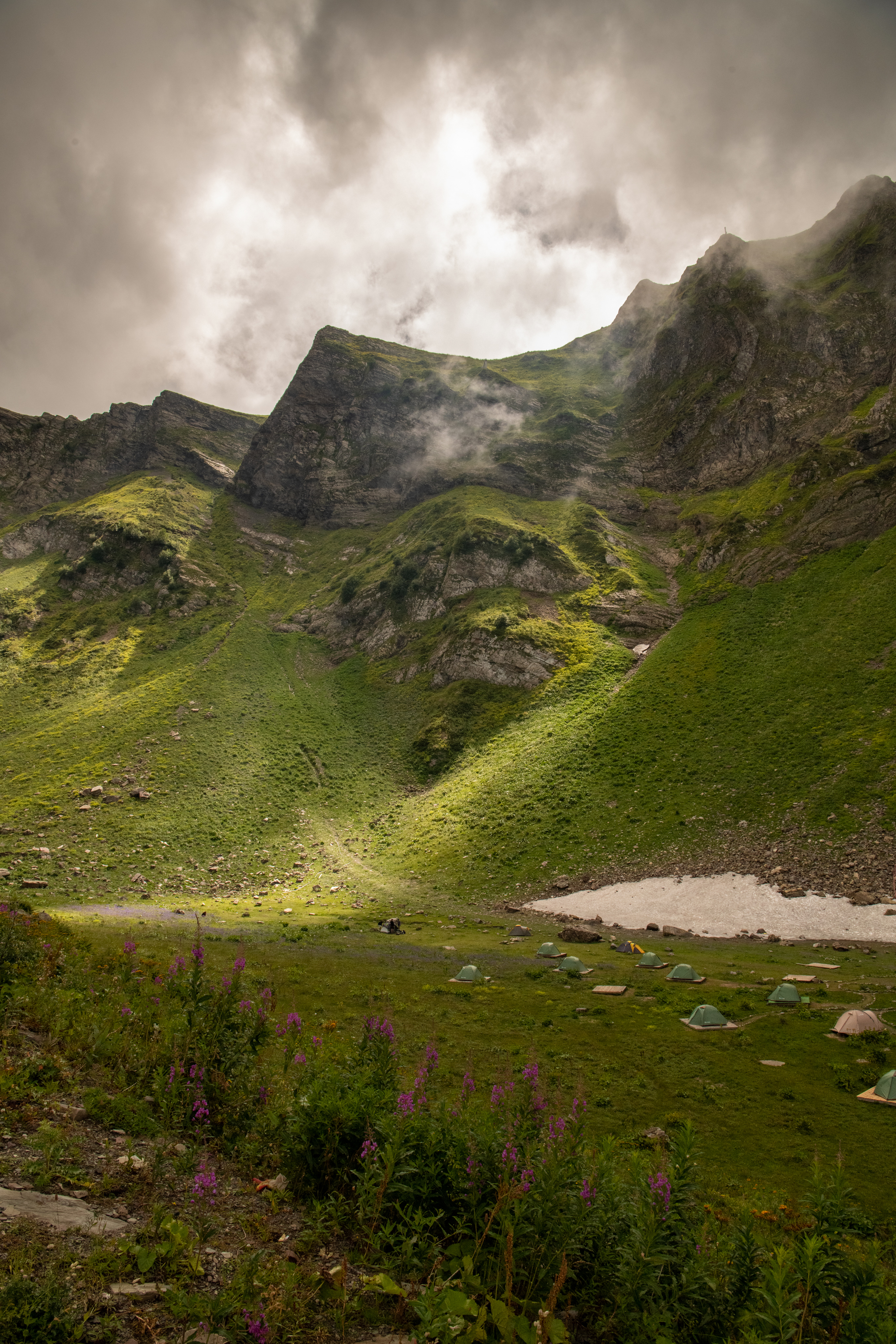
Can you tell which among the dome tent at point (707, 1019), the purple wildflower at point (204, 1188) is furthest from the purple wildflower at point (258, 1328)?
the dome tent at point (707, 1019)

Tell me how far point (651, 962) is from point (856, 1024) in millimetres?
9887

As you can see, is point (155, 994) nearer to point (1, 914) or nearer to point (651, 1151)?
point (1, 914)

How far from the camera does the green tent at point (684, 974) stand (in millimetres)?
24312

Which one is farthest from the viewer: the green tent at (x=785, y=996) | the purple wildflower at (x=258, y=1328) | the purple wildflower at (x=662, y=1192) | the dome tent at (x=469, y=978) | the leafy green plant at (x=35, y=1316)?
the dome tent at (x=469, y=978)

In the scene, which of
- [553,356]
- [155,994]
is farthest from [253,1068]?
[553,356]

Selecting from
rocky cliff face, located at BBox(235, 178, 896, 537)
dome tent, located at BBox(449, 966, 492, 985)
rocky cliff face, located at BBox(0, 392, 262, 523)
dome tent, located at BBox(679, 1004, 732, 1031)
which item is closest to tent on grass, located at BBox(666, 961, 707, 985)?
dome tent, located at BBox(679, 1004, 732, 1031)

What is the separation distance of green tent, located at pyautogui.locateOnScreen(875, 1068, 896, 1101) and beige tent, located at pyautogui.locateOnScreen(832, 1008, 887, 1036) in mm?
3503

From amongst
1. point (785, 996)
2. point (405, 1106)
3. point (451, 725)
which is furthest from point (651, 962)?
point (451, 725)

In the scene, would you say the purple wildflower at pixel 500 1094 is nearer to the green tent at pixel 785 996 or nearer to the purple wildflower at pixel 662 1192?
the purple wildflower at pixel 662 1192

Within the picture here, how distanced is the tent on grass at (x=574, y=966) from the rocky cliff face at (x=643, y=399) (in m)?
79.7

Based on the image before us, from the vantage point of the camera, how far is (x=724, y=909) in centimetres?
3478

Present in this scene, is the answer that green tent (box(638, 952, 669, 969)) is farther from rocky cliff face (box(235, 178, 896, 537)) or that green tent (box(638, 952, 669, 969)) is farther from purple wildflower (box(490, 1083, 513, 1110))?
rocky cliff face (box(235, 178, 896, 537))

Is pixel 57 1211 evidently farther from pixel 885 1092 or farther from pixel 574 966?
pixel 574 966

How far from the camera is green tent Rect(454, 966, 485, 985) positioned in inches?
976
